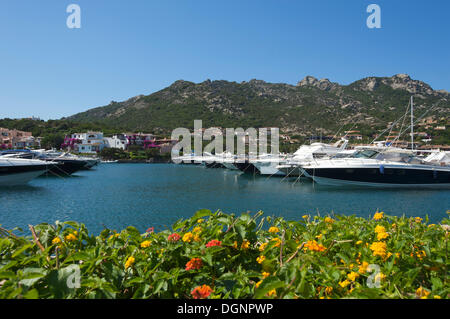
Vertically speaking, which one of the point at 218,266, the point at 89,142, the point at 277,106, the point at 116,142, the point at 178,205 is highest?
the point at 277,106

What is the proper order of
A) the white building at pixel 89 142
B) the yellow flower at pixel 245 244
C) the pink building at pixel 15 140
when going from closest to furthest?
the yellow flower at pixel 245 244, the pink building at pixel 15 140, the white building at pixel 89 142

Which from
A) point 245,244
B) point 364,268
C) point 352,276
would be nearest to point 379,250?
point 364,268

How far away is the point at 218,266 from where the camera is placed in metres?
1.72

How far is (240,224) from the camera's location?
79.1 inches

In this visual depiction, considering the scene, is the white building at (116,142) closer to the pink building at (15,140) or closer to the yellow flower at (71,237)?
the pink building at (15,140)

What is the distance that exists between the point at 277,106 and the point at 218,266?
388ft

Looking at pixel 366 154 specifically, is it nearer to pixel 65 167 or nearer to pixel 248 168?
pixel 248 168

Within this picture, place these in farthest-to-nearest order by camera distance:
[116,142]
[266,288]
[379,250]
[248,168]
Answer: [116,142] < [248,168] < [379,250] < [266,288]

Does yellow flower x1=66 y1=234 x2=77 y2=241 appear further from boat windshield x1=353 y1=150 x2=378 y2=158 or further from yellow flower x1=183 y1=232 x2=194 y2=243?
boat windshield x1=353 y1=150 x2=378 y2=158

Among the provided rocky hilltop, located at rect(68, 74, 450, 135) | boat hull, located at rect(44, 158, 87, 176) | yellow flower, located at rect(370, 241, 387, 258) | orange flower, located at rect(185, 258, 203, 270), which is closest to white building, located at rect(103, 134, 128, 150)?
rocky hilltop, located at rect(68, 74, 450, 135)

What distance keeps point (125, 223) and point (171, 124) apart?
93156mm

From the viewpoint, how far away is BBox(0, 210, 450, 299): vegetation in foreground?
4.39 feet

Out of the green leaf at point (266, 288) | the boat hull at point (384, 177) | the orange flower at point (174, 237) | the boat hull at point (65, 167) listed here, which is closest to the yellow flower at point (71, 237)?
the orange flower at point (174, 237)

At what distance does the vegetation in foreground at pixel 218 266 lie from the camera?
4.39 ft
